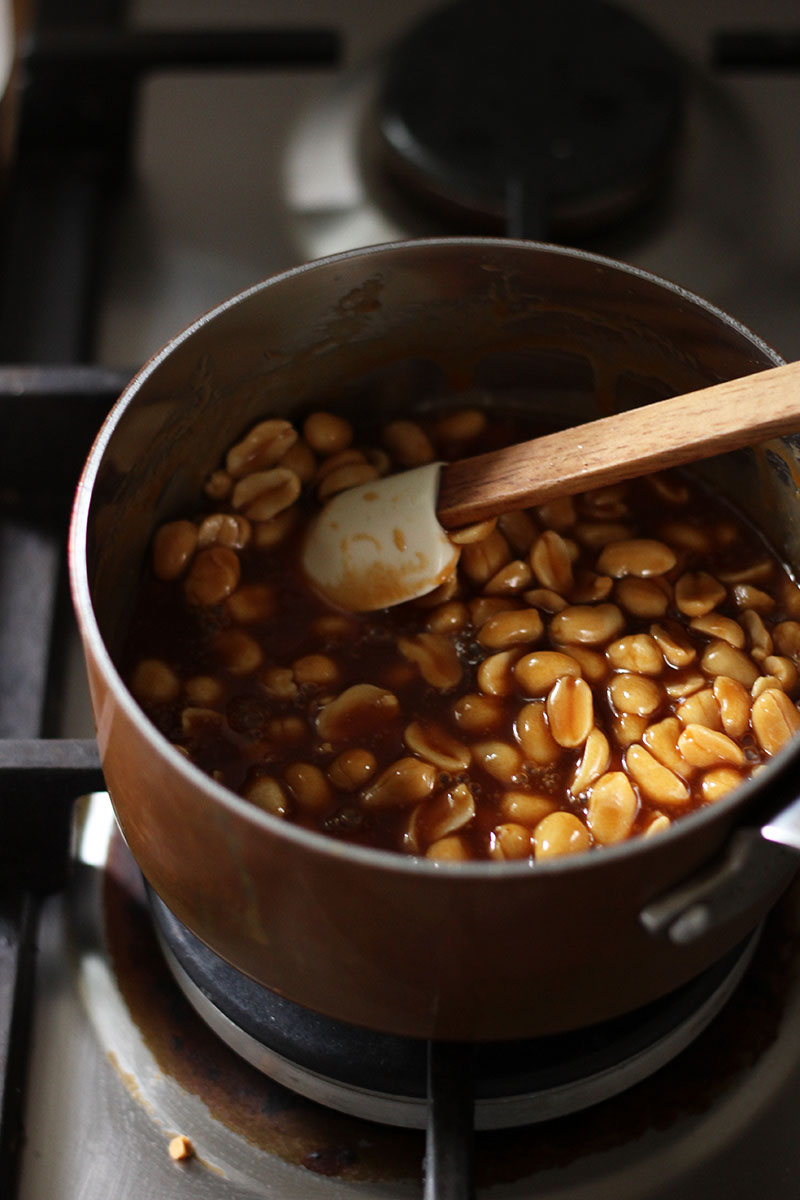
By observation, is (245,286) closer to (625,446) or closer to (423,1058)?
(625,446)

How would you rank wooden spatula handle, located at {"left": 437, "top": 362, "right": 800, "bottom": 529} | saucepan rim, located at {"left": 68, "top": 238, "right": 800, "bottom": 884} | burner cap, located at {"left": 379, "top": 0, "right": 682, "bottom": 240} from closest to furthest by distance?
saucepan rim, located at {"left": 68, "top": 238, "right": 800, "bottom": 884}, wooden spatula handle, located at {"left": 437, "top": 362, "right": 800, "bottom": 529}, burner cap, located at {"left": 379, "top": 0, "right": 682, "bottom": 240}

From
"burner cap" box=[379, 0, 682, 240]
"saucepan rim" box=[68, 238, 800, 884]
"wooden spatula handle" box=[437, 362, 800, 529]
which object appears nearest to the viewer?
"saucepan rim" box=[68, 238, 800, 884]

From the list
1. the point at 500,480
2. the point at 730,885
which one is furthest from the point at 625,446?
the point at 730,885

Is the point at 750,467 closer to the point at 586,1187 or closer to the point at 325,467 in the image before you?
the point at 325,467

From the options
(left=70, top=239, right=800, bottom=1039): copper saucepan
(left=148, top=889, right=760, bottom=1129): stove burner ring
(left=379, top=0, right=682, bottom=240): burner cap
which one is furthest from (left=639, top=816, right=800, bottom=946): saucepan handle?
(left=379, top=0, right=682, bottom=240): burner cap

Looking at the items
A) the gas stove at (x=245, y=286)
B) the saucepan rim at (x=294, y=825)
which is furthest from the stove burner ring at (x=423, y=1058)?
the saucepan rim at (x=294, y=825)

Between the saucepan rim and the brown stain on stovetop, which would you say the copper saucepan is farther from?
the brown stain on stovetop

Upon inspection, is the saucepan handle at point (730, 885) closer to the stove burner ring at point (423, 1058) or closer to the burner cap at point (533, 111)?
the stove burner ring at point (423, 1058)
